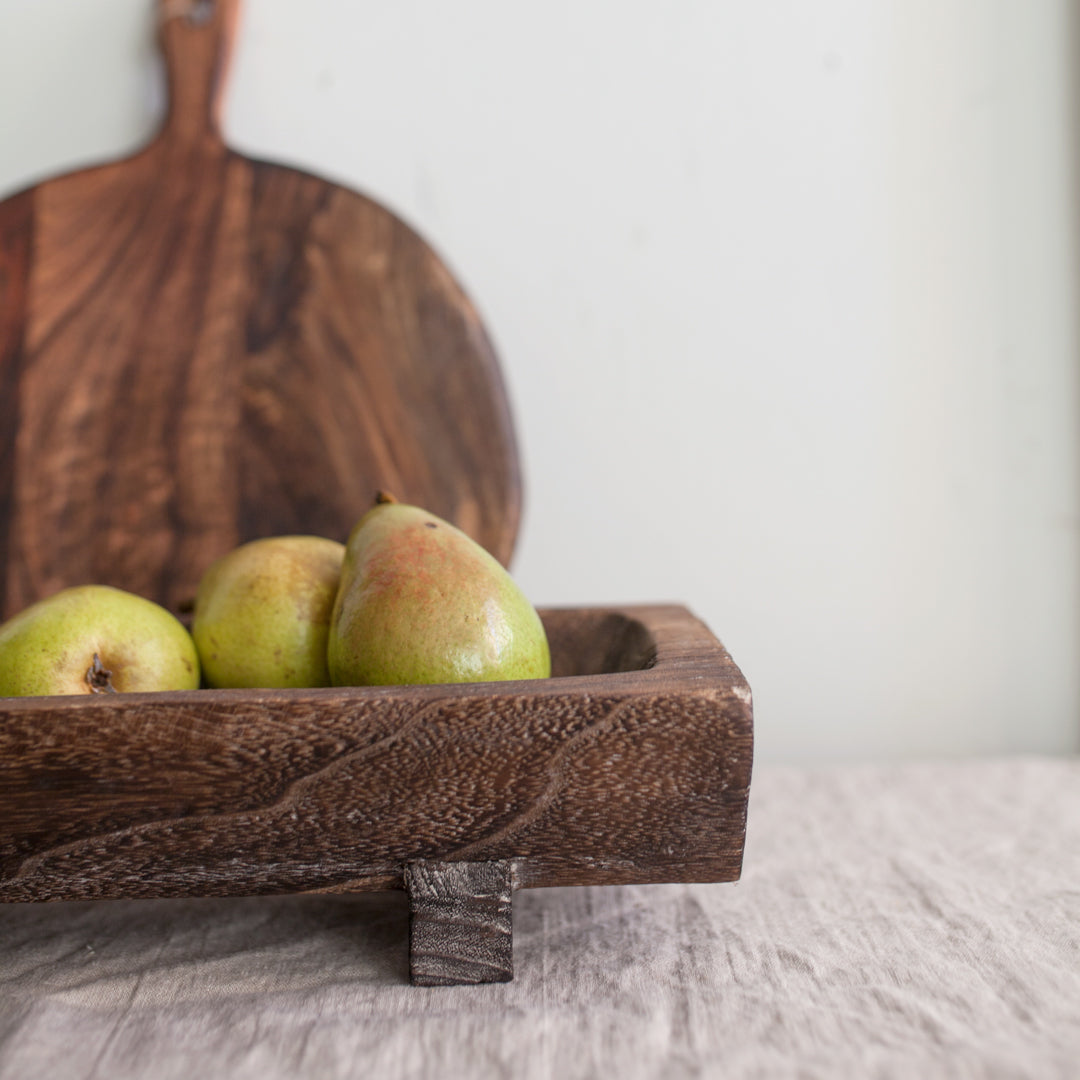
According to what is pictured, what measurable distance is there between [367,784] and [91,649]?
0.18 metres

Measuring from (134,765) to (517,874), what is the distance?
174 mm

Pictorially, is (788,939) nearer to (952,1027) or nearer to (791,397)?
(952,1027)

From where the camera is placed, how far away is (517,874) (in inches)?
19.0

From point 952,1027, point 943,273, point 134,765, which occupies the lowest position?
point 952,1027

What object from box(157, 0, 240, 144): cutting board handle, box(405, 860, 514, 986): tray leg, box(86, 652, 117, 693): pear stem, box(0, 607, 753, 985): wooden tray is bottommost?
box(405, 860, 514, 986): tray leg

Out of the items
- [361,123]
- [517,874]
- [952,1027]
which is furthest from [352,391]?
[952,1027]

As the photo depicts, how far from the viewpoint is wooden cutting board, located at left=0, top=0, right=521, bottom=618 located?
828mm

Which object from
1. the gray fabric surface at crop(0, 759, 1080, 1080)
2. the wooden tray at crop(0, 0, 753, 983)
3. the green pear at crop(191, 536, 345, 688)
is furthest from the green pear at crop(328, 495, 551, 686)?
the wooden tray at crop(0, 0, 753, 983)

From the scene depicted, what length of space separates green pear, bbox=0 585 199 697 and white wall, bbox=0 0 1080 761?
0.39 m

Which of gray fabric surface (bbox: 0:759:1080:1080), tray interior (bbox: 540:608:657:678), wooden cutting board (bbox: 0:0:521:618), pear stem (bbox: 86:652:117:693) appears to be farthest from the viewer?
wooden cutting board (bbox: 0:0:521:618)

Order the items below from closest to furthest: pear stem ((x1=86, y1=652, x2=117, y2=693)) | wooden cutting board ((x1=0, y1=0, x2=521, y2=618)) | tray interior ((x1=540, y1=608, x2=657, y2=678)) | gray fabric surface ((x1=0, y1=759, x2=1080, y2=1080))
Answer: gray fabric surface ((x1=0, y1=759, x2=1080, y2=1080))
pear stem ((x1=86, y1=652, x2=117, y2=693))
tray interior ((x1=540, y1=608, x2=657, y2=678))
wooden cutting board ((x1=0, y1=0, x2=521, y2=618))

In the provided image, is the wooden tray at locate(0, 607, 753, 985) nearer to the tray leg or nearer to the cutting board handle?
the tray leg

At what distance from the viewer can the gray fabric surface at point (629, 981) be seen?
437mm

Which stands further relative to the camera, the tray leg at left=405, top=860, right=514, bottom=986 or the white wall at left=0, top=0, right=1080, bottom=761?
the white wall at left=0, top=0, right=1080, bottom=761
